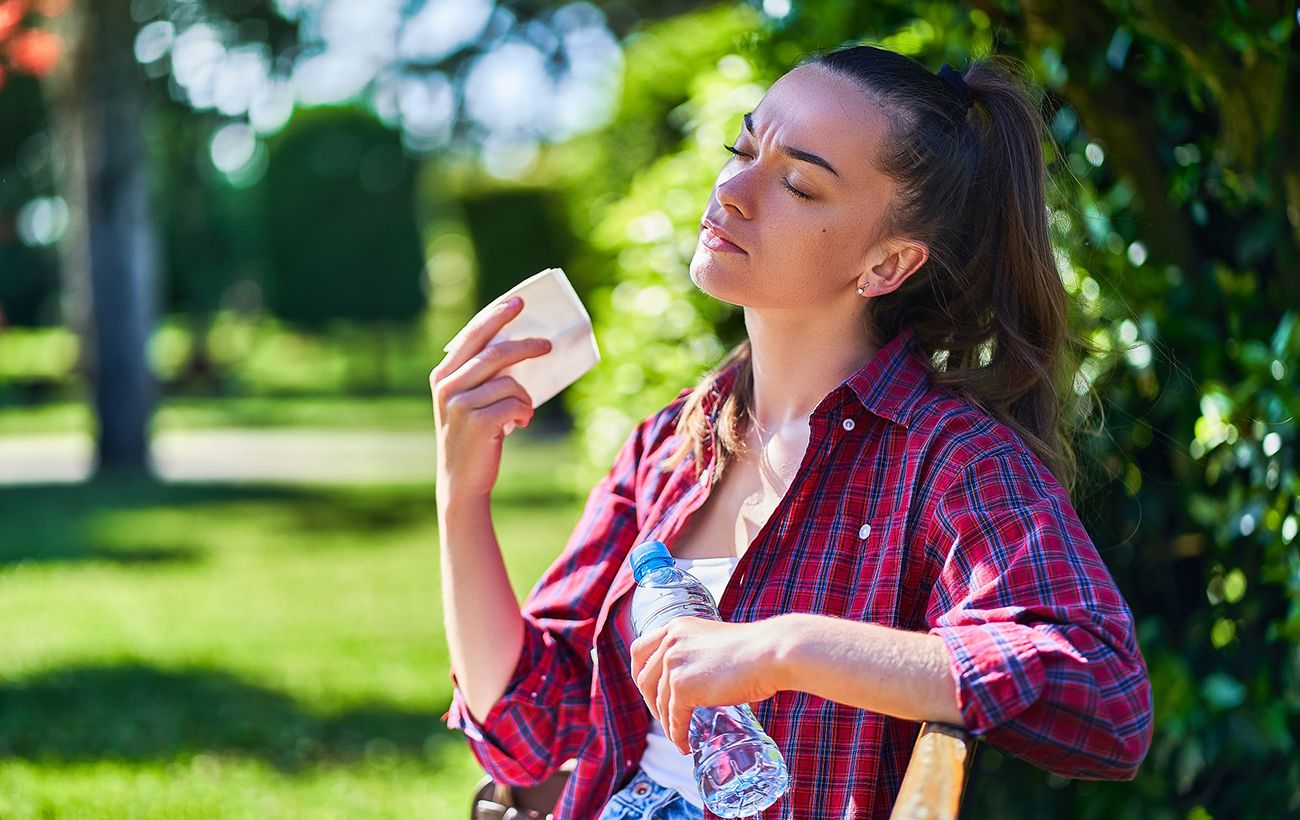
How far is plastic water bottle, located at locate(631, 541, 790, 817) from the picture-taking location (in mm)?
1591

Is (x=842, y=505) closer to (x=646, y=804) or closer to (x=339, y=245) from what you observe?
(x=646, y=804)

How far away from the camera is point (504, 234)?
13.8 metres

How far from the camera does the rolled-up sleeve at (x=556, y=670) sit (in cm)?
200

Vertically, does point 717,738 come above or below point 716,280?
below

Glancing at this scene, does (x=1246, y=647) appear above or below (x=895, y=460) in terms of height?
below

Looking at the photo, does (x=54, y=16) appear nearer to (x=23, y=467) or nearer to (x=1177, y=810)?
(x=23, y=467)

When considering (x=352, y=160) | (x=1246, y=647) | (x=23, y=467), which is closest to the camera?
(x=1246, y=647)

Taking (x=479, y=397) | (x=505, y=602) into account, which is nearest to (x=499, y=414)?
(x=479, y=397)

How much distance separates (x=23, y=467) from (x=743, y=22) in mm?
9702

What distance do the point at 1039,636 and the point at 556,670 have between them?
2.85ft

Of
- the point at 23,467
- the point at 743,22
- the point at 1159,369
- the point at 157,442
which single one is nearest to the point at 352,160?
the point at 157,442

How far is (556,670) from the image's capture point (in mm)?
2020

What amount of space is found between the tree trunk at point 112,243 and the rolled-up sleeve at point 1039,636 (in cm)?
1004

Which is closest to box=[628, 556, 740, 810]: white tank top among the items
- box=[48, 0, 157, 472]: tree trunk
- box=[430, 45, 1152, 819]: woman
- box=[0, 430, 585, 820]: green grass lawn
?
box=[430, 45, 1152, 819]: woman
